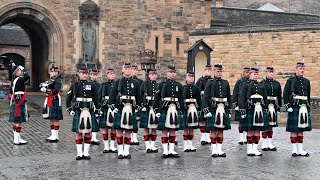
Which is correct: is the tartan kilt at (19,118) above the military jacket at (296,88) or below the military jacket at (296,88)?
below

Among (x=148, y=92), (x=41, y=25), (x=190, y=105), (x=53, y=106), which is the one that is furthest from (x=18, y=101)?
(x=41, y=25)

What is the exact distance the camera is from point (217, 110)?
1093cm

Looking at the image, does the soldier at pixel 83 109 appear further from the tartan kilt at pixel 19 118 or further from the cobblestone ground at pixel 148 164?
the tartan kilt at pixel 19 118

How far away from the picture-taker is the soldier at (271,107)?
1202 centimetres

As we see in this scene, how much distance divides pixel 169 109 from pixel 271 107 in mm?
2459

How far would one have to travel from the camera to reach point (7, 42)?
176ft

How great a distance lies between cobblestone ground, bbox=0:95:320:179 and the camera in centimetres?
898

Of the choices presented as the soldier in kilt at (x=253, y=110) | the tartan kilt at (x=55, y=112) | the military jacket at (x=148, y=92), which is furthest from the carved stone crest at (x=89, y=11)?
the soldier in kilt at (x=253, y=110)

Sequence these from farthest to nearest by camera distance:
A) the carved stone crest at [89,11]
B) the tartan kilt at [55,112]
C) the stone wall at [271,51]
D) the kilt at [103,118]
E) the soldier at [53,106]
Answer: the carved stone crest at [89,11], the stone wall at [271,51], the tartan kilt at [55,112], the soldier at [53,106], the kilt at [103,118]

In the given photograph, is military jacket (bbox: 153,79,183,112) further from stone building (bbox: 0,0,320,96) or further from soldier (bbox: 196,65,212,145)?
stone building (bbox: 0,0,320,96)

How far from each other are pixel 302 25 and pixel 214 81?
15.5m

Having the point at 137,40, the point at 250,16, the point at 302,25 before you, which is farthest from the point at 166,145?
the point at 250,16

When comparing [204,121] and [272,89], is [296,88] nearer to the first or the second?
[272,89]

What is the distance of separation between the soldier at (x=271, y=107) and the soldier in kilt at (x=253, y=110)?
2.39ft
